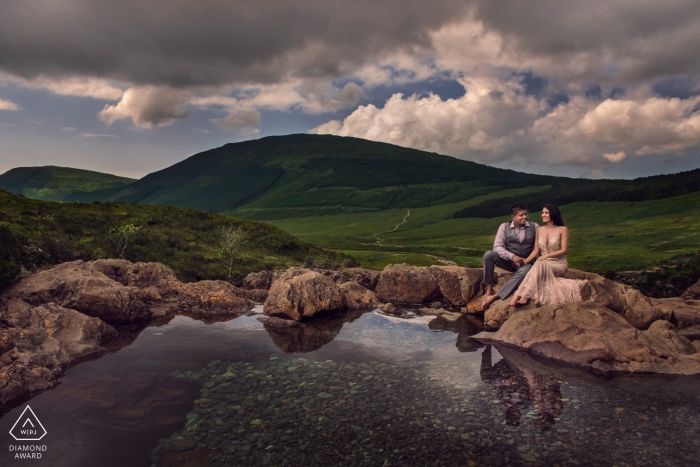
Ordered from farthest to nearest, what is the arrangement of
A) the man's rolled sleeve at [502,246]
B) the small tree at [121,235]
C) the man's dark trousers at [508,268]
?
the small tree at [121,235]
the man's dark trousers at [508,268]
the man's rolled sleeve at [502,246]

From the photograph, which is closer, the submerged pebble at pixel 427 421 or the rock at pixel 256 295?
the submerged pebble at pixel 427 421

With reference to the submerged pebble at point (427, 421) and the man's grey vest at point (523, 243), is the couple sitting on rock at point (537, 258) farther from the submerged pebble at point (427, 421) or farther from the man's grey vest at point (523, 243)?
the submerged pebble at point (427, 421)

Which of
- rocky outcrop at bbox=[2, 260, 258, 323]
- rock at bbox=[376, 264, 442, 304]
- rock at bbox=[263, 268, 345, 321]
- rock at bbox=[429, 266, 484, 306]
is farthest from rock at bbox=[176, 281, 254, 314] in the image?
rock at bbox=[429, 266, 484, 306]

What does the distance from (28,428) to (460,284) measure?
24.5 metres

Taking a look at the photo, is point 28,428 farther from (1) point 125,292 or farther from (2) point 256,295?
(2) point 256,295

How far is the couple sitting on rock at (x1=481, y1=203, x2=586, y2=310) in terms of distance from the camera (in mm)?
19844

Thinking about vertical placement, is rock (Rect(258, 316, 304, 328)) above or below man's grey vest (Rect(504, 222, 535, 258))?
below

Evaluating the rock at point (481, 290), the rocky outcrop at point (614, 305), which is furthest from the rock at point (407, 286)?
the rocky outcrop at point (614, 305)

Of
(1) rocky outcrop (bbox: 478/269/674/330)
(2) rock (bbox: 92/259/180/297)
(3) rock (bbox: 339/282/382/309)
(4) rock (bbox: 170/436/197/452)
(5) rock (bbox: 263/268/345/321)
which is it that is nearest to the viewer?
(4) rock (bbox: 170/436/197/452)

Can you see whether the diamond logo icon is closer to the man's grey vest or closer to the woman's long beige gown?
the woman's long beige gown

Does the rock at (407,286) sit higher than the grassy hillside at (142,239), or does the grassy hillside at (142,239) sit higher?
the grassy hillside at (142,239)

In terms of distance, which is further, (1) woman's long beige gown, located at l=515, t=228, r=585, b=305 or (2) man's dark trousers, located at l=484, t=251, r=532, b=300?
(2) man's dark trousers, located at l=484, t=251, r=532, b=300

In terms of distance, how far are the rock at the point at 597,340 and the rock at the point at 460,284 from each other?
330 inches

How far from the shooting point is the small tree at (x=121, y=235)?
46284 millimetres
